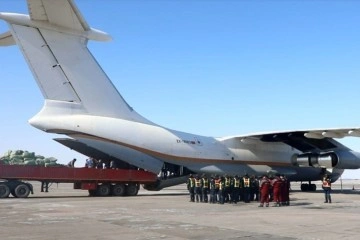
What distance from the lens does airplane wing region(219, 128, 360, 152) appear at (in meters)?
23.0

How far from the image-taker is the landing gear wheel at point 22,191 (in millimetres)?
19609

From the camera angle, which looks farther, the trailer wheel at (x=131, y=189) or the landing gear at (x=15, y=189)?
the trailer wheel at (x=131, y=189)

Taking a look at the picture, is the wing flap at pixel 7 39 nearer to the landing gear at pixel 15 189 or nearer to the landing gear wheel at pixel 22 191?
the landing gear at pixel 15 189

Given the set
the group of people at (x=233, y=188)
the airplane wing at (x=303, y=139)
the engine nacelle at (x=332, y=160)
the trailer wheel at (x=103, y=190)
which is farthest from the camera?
the engine nacelle at (x=332, y=160)

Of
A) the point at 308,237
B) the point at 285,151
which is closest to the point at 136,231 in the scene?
the point at 308,237

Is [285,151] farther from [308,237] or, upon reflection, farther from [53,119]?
[308,237]

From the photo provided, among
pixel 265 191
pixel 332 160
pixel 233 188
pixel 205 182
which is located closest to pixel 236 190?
pixel 233 188

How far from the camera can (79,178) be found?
2019cm

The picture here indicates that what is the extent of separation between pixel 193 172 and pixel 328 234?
49.0ft

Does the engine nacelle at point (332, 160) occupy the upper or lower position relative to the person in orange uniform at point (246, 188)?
upper

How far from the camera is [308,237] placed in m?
7.94

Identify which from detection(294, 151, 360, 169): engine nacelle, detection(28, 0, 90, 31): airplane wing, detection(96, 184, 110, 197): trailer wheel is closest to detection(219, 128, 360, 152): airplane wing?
detection(294, 151, 360, 169): engine nacelle

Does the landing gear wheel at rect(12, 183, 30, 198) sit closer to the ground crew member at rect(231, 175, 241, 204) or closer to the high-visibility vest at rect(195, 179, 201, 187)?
the high-visibility vest at rect(195, 179, 201, 187)

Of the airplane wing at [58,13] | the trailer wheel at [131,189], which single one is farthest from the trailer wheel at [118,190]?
the airplane wing at [58,13]
